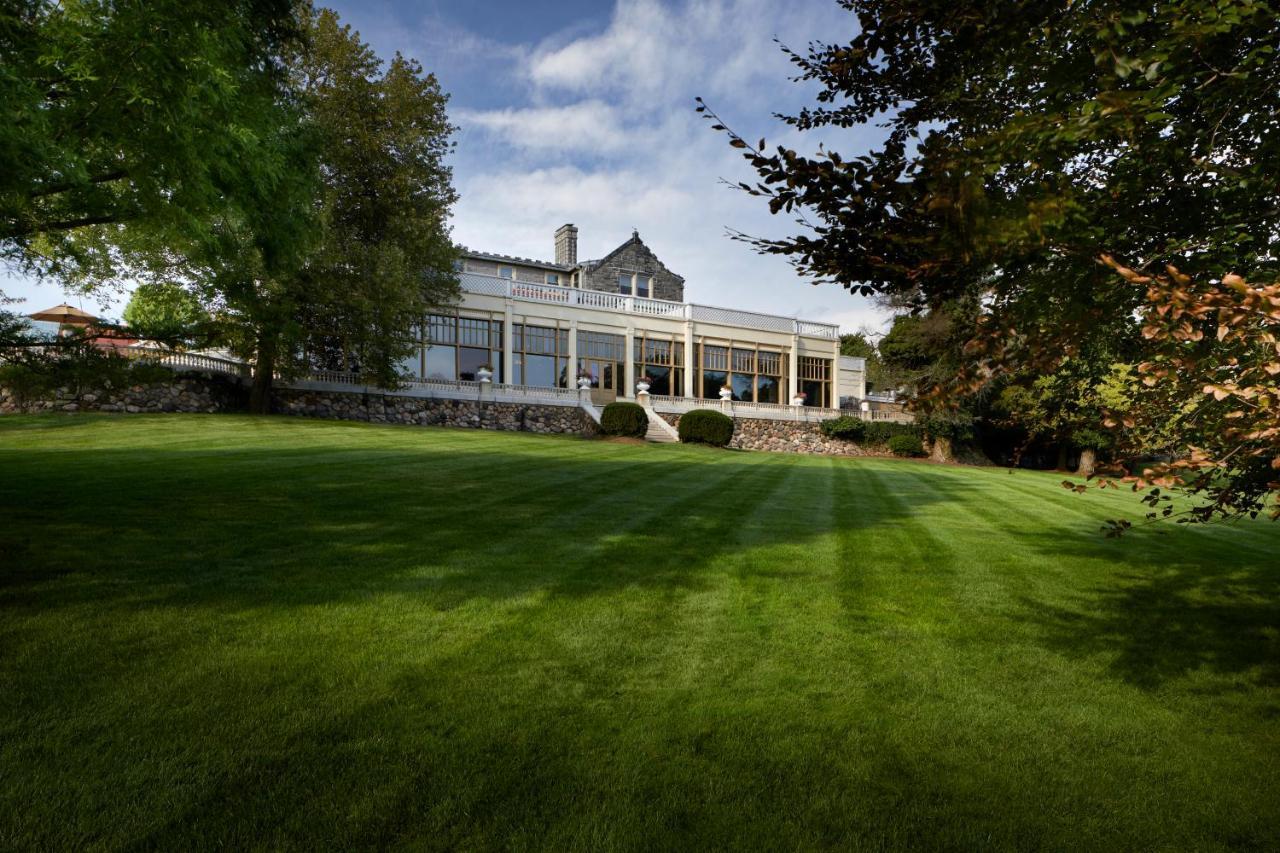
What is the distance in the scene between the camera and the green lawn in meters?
2.60

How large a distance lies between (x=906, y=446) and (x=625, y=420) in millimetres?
15407

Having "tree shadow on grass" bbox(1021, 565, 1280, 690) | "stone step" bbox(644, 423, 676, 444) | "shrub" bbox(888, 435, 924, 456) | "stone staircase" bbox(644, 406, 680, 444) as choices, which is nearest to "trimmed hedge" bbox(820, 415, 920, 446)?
"shrub" bbox(888, 435, 924, 456)

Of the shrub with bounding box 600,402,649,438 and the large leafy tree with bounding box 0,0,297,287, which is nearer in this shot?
the large leafy tree with bounding box 0,0,297,287

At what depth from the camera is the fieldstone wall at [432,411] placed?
76.7ft

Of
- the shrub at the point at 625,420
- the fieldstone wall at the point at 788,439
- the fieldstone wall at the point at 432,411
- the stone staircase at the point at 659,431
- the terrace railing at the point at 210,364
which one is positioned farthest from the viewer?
the fieldstone wall at the point at 788,439

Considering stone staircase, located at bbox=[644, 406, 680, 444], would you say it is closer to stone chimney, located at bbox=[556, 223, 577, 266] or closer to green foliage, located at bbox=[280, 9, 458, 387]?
green foliage, located at bbox=[280, 9, 458, 387]

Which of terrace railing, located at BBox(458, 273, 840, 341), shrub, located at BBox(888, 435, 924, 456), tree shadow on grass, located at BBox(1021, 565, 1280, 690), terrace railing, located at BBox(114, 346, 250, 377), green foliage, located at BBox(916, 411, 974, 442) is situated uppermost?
terrace railing, located at BBox(458, 273, 840, 341)

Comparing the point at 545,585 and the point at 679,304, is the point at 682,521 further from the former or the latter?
the point at 679,304

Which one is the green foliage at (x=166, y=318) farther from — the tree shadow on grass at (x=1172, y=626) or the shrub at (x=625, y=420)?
the shrub at (x=625, y=420)

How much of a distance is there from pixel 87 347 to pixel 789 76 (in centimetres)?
645

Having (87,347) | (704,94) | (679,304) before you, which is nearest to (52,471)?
(87,347)

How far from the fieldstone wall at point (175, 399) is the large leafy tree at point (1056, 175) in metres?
20.6

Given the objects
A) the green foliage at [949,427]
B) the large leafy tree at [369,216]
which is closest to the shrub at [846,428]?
the green foliage at [949,427]

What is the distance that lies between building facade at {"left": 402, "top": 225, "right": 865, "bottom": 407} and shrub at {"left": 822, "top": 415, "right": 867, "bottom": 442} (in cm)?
216
